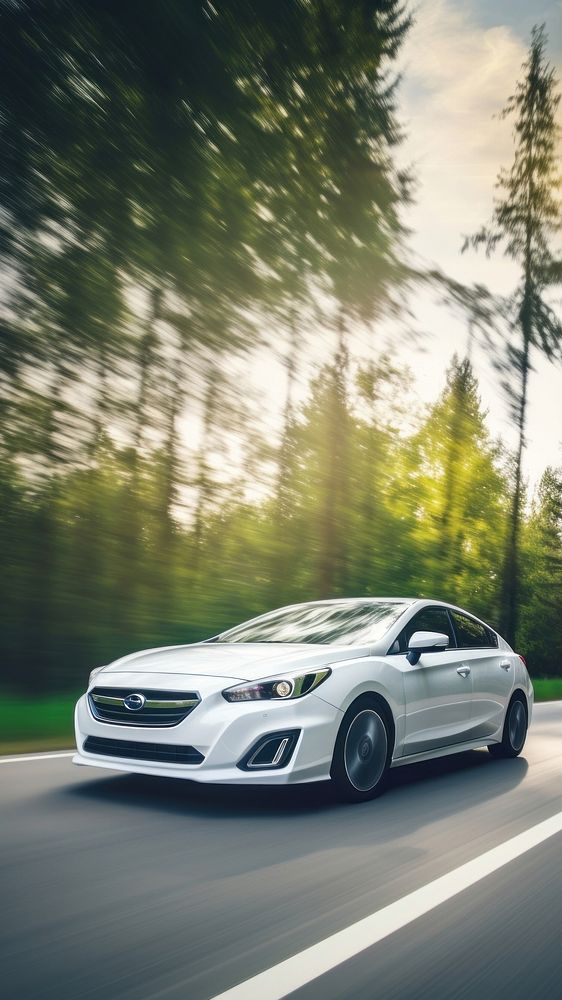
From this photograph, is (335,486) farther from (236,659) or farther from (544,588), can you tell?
(544,588)

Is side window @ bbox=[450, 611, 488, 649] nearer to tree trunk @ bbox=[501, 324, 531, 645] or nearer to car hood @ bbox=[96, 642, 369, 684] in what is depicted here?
car hood @ bbox=[96, 642, 369, 684]

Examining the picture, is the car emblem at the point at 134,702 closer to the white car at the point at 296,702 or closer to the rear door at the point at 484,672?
the white car at the point at 296,702

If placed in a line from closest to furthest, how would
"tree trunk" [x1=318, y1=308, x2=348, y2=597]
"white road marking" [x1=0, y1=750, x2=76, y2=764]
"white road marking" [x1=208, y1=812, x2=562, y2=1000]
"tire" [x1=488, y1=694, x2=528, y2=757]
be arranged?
"white road marking" [x1=208, y1=812, x2=562, y2=1000] → "white road marking" [x1=0, y1=750, x2=76, y2=764] → "tire" [x1=488, y1=694, x2=528, y2=757] → "tree trunk" [x1=318, y1=308, x2=348, y2=597]

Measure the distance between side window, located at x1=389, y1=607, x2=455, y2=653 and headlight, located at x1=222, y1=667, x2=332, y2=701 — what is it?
1208mm

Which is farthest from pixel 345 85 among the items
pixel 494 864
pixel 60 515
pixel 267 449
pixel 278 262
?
pixel 494 864

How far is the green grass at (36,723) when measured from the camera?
8578 millimetres

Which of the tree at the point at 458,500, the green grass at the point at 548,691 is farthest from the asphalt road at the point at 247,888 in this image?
the green grass at the point at 548,691

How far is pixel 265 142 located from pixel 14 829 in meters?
13.0

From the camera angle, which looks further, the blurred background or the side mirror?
the blurred background

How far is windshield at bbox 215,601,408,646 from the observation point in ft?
22.2

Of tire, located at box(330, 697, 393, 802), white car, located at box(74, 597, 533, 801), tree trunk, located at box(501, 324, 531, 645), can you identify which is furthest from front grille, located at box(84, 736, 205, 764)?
tree trunk, located at box(501, 324, 531, 645)

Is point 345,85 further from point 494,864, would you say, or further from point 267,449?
point 494,864

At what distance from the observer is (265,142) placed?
1559cm

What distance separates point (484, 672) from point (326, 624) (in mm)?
1749
